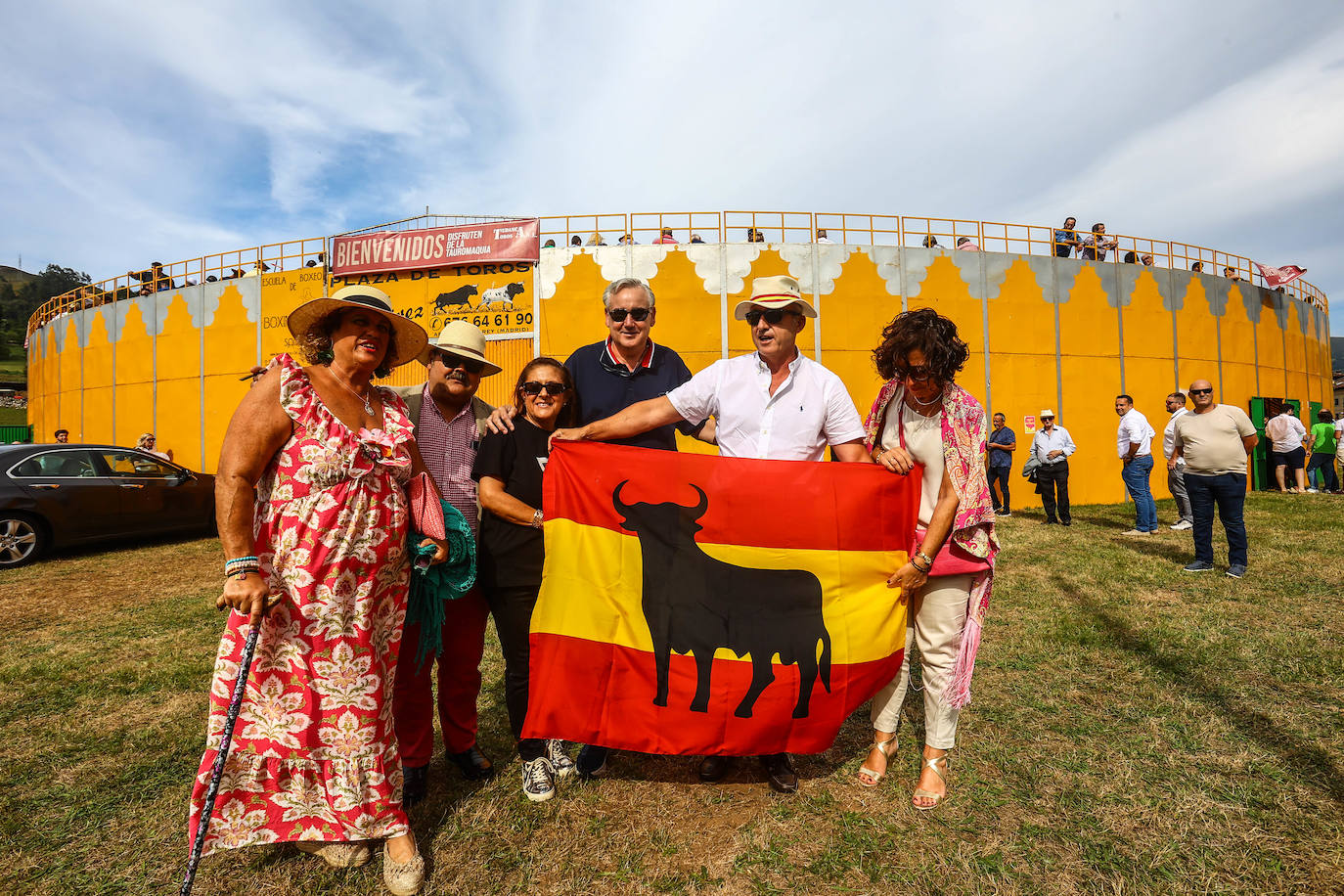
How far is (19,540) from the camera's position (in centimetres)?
767

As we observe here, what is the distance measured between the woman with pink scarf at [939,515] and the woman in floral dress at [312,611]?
7.00ft

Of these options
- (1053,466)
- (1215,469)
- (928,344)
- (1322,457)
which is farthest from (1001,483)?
(928,344)

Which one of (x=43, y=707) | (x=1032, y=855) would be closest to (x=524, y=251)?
(x=43, y=707)

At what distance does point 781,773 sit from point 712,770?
1.07 ft

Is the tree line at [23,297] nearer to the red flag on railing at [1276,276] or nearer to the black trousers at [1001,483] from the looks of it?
the black trousers at [1001,483]

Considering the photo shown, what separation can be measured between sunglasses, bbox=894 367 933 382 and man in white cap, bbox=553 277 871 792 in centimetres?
26

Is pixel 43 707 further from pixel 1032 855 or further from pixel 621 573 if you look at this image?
pixel 1032 855

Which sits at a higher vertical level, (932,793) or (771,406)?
(771,406)

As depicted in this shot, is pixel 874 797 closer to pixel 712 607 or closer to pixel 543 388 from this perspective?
pixel 712 607

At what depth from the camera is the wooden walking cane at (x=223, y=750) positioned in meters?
1.98

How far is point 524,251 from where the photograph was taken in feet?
46.9

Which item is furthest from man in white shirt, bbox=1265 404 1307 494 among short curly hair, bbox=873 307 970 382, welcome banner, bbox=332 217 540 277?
welcome banner, bbox=332 217 540 277

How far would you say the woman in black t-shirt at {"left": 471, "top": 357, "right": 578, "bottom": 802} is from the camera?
279 cm

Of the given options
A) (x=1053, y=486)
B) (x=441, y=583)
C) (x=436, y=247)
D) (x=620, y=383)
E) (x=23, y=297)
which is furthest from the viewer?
(x=23, y=297)
